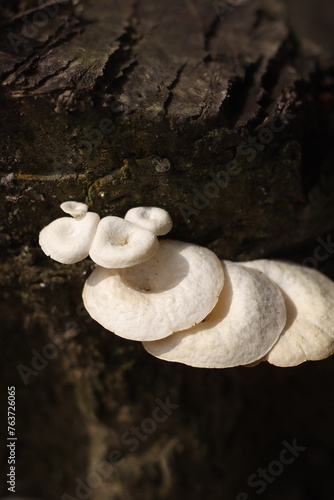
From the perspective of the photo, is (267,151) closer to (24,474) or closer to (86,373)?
(86,373)

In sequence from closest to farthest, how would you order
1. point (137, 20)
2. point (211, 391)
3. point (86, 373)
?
point (137, 20) < point (86, 373) < point (211, 391)

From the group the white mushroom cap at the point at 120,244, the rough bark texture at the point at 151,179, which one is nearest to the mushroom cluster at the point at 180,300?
the white mushroom cap at the point at 120,244

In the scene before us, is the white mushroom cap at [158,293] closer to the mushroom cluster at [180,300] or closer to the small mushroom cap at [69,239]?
the mushroom cluster at [180,300]

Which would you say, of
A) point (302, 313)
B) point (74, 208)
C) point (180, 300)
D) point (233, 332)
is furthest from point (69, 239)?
point (302, 313)

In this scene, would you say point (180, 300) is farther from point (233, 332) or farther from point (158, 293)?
point (233, 332)

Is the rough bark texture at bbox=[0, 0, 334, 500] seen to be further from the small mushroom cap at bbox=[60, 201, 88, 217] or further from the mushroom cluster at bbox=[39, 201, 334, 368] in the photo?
the mushroom cluster at bbox=[39, 201, 334, 368]

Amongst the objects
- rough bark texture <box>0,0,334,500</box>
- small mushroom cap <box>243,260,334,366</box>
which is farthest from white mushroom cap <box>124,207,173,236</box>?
small mushroom cap <box>243,260,334,366</box>

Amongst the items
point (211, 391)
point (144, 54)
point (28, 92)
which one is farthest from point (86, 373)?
point (144, 54)
